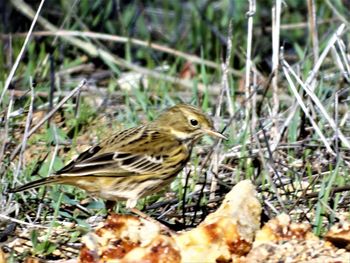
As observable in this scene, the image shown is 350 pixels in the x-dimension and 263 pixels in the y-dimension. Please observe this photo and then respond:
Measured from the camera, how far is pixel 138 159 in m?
5.80

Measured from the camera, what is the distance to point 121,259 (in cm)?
449

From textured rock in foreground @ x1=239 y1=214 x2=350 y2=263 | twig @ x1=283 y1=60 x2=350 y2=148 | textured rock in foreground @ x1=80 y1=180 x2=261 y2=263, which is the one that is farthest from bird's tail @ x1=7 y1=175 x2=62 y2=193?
twig @ x1=283 y1=60 x2=350 y2=148

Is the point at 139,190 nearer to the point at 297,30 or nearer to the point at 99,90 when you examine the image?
the point at 99,90

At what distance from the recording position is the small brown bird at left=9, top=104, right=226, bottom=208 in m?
5.56

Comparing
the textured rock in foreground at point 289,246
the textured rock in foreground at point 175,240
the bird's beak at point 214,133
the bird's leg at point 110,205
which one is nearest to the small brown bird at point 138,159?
the bird's beak at point 214,133

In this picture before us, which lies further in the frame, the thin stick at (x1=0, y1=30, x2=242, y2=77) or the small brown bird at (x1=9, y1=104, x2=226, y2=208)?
the thin stick at (x1=0, y1=30, x2=242, y2=77)

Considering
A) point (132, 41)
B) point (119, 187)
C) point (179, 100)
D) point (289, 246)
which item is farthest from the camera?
point (132, 41)

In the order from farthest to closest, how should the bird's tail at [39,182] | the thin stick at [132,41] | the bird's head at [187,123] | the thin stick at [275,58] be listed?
the thin stick at [132,41] → the thin stick at [275,58] → the bird's head at [187,123] → the bird's tail at [39,182]

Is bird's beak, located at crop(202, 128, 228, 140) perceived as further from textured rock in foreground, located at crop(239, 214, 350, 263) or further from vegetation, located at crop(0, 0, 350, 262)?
textured rock in foreground, located at crop(239, 214, 350, 263)

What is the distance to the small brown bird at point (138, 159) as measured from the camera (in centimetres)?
556

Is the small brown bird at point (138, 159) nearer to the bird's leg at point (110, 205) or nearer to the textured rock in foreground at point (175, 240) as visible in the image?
the bird's leg at point (110, 205)

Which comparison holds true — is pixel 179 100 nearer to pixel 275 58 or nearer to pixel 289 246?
pixel 275 58

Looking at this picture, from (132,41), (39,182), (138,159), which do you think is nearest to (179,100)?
(132,41)

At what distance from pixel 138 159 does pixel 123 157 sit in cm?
8
